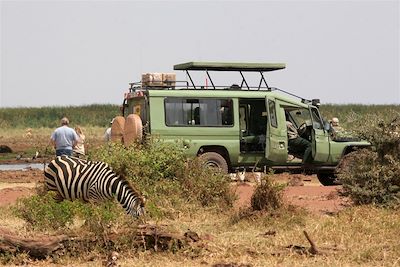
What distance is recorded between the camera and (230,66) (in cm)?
1927

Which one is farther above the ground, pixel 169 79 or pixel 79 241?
pixel 169 79

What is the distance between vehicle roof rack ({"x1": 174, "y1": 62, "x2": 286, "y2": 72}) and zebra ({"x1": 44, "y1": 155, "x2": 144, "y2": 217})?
6154 millimetres

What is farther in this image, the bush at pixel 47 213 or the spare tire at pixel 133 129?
the spare tire at pixel 133 129

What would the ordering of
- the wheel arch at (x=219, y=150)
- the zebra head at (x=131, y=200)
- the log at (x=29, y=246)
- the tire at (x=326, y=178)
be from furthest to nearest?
the tire at (x=326, y=178), the wheel arch at (x=219, y=150), the zebra head at (x=131, y=200), the log at (x=29, y=246)

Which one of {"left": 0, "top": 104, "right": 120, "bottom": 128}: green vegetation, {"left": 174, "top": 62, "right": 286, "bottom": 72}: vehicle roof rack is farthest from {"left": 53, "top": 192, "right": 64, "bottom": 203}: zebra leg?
{"left": 0, "top": 104, "right": 120, "bottom": 128}: green vegetation

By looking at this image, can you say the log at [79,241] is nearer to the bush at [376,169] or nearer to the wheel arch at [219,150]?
the bush at [376,169]

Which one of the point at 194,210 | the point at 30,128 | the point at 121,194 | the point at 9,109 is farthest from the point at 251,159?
the point at 9,109

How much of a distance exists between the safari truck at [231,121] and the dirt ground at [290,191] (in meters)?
0.61

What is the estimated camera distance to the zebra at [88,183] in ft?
39.9

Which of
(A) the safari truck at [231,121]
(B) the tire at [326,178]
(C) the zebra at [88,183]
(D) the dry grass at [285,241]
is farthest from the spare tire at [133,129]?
(D) the dry grass at [285,241]

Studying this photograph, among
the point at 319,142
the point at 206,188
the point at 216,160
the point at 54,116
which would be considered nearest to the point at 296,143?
the point at 319,142

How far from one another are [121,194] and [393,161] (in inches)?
151

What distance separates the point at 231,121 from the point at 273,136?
0.93 meters

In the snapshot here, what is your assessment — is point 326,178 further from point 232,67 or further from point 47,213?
point 47,213
